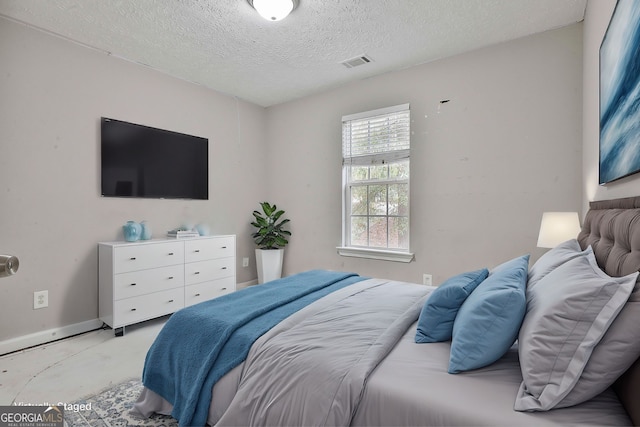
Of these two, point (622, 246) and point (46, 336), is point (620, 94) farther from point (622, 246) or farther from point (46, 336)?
point (46, 336)

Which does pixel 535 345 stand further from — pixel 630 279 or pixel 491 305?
pixel 630 279

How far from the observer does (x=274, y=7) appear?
2.28 metres

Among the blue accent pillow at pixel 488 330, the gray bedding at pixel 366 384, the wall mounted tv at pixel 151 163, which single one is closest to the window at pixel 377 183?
the wall mounted tv at pixel 151 163

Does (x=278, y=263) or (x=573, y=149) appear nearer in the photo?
(x=573, y=149)

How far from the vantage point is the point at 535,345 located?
954 millimetres

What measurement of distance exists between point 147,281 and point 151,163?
121 centimetres

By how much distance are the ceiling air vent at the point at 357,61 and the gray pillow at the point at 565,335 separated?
9.22 ft

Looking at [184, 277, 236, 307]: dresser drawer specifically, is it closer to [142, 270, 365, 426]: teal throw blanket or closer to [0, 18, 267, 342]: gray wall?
[0, 18, 267, 342]: gray wall

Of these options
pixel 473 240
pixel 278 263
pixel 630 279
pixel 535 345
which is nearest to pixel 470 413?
pixel 535 345

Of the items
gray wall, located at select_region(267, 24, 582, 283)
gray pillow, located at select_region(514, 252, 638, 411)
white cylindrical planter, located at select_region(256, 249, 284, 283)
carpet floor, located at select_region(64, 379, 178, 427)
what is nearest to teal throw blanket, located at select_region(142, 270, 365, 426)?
carpet floor, located at select_region(64, 379, 178, 427)

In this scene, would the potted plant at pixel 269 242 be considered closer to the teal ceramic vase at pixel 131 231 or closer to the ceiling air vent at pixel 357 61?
the teal ceramic vase at pixel 131 231

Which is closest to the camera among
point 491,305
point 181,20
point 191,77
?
point 491,305

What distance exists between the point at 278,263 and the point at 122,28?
9.63 ft

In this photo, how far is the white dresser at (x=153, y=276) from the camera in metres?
2.85
